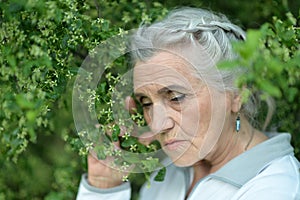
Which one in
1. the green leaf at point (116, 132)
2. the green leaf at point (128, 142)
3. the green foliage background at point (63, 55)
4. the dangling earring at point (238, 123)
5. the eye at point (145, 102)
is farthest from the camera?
the dangling earring at point (238, 123)

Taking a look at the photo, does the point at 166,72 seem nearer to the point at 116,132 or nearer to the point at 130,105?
the point at 130,105

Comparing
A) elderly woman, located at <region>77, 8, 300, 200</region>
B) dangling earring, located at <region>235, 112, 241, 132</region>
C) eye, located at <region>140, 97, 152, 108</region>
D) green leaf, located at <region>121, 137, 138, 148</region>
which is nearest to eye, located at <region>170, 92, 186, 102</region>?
elderly woman, located at <region>77, 8, 300, 200</region>

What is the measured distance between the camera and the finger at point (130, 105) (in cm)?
233

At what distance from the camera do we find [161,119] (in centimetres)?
236

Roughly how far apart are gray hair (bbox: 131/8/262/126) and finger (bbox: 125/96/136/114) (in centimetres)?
15

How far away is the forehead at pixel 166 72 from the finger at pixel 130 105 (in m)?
0.05

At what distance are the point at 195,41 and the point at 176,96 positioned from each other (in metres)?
0.22

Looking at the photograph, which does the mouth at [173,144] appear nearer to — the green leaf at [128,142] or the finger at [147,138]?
the finger at [147,138]

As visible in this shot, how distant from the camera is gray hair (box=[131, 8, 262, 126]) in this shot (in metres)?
2.34

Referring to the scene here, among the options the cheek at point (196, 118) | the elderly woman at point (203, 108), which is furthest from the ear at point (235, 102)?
the cheek at point (196, 118)

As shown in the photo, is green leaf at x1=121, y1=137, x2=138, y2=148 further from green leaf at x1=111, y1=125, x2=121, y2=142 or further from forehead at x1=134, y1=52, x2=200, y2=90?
forehead at x1=134, y1=52, x2=200, y2=90

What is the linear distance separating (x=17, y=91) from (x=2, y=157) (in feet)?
1.28

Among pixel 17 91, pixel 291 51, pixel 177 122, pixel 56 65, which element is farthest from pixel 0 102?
pixel 291 51

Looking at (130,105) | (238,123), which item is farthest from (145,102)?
(238,123)
